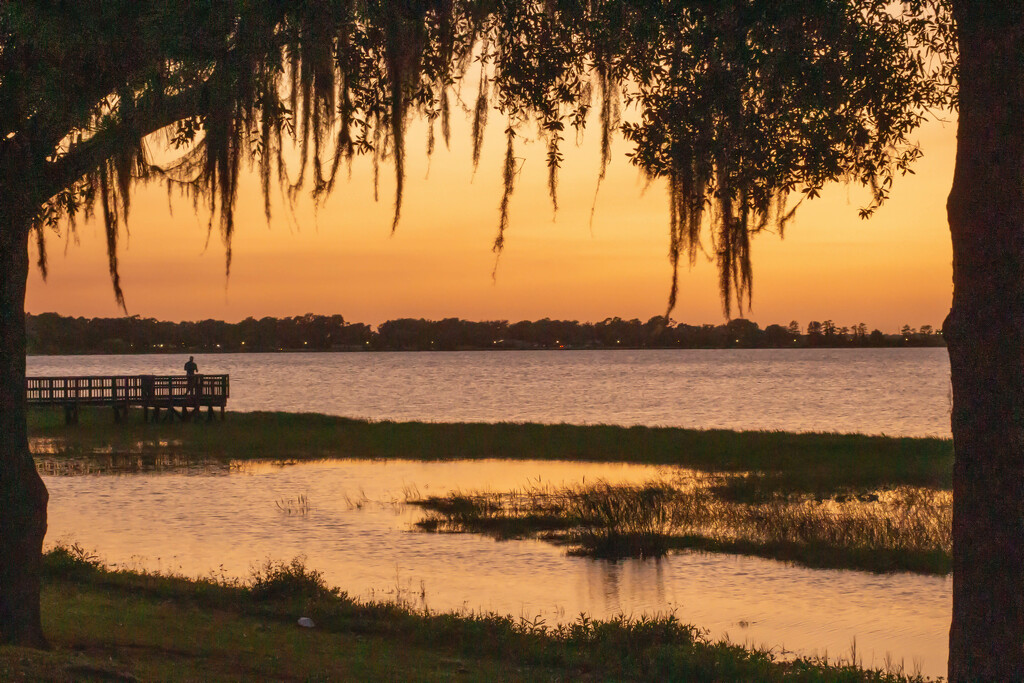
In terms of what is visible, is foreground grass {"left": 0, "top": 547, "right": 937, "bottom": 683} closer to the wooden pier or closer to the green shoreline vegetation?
the green shoreline vegetation

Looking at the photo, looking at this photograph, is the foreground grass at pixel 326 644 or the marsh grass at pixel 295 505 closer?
the foreground grass at pixel 326 644

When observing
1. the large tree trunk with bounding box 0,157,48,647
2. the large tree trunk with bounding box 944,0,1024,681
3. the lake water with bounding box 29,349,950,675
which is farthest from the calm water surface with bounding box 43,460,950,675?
the large tree trunk with bounding box 0,157,48,647

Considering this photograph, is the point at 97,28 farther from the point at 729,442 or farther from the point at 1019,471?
the point at 729,442

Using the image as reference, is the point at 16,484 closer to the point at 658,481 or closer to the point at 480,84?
the point at 480,84

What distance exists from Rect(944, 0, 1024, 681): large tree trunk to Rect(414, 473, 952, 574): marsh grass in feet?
38.2

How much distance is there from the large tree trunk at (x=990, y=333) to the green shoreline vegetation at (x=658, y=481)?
460 inches

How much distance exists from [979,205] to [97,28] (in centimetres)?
654

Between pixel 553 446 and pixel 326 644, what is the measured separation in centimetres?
3002

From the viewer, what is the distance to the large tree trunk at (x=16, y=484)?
9109mm

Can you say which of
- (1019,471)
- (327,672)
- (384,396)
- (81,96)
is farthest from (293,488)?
(384,396)

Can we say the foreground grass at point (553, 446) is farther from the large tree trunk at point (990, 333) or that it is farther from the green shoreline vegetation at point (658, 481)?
the large tree trunk at point (990, 333)

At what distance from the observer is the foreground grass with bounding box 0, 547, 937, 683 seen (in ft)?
34.0

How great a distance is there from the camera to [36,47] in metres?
7.78

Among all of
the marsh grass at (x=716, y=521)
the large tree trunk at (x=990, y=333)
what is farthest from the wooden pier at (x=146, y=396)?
the large tree trunk at (x=990, y=333)
